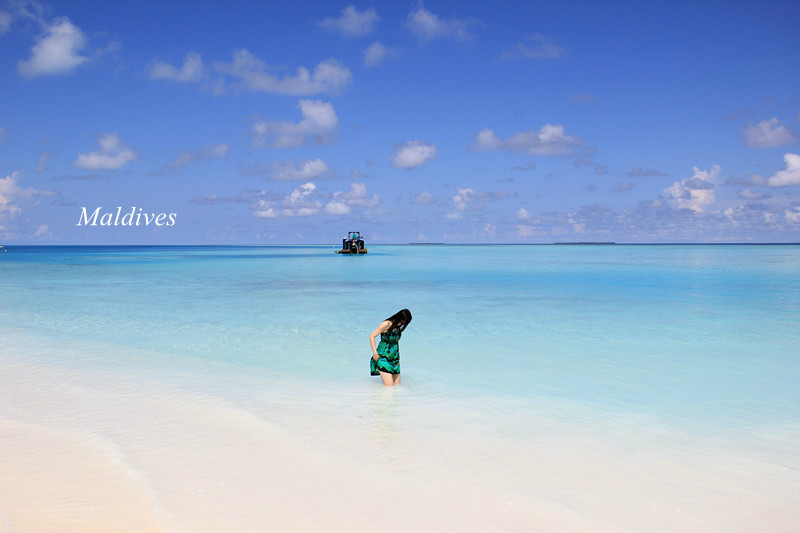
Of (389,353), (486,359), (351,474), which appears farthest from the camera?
(486,359)

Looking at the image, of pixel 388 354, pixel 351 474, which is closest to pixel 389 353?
pixel 388 354

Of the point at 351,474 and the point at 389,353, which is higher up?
the point at 389,353

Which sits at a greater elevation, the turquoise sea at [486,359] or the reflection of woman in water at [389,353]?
the reflection of woman in water at [389,353]

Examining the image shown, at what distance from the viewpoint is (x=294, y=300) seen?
2425 centimetres

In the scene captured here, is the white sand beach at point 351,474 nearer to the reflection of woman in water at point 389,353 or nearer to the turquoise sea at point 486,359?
the turquoise sea at point 486,359

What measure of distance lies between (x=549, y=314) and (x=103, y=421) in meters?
15.6

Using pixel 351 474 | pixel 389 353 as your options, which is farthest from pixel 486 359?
pixel 351 474

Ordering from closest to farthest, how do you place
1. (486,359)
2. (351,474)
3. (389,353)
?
(351,474) < (389,353) < (486,359)

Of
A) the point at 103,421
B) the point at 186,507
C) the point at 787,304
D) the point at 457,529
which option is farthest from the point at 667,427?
the point at 787,304

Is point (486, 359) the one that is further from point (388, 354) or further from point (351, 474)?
point (351, 474)

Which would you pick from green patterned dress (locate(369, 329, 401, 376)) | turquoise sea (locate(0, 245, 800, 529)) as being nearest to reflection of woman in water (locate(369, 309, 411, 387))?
green patterned dress (locate(369, 329, 401, 376))

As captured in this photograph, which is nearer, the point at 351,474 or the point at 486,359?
the point at 351,474

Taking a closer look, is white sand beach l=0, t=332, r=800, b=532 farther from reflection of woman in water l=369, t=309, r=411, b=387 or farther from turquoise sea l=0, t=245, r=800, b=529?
reflection of woman in water l=369, t=309, r=411, b=387

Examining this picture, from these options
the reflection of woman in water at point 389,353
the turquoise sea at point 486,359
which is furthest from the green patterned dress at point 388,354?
the turquoise sea at point 486,359
